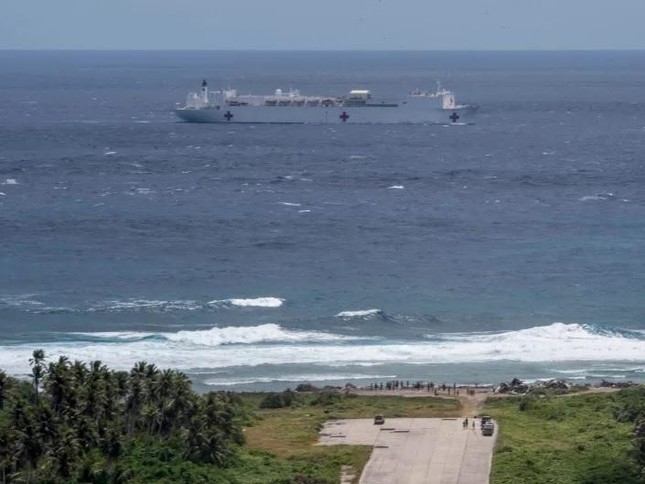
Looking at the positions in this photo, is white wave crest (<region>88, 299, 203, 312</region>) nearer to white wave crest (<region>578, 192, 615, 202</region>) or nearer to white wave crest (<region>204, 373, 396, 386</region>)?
white wave crest (<region>204, 373, 396, 386</region>)

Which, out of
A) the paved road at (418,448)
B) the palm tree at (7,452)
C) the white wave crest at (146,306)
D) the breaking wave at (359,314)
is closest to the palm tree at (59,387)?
the palm tree at (7,452)

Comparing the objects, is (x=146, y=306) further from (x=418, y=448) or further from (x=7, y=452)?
(x=7, y=452)

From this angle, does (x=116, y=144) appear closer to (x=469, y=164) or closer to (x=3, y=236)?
(x=469, y=164)

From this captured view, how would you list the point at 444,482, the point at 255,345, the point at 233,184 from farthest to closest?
the point at 233,184, the point at 255,345, the point at 444,482

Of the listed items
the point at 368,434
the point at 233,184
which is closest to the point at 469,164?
the point at 233,184

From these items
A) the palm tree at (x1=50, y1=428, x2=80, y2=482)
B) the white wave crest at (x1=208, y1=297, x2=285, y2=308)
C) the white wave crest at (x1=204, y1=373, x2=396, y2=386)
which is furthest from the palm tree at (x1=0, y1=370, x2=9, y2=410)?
the white wave crest at (x1=208, y1=297, x2=285, y2=308)

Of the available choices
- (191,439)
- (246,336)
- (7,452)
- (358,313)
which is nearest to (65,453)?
(7,452)
